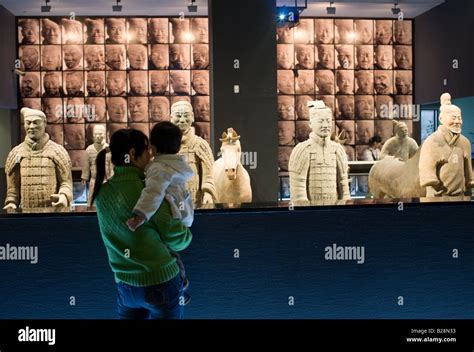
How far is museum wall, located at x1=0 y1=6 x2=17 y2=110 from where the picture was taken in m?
12.0

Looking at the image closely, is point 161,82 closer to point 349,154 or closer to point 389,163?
point 349,154

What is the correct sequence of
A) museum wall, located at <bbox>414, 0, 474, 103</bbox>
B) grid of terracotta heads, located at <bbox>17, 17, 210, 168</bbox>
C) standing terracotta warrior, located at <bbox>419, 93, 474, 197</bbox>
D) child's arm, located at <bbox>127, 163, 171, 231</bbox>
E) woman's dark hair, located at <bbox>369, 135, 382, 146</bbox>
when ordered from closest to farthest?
child's arm, located at <bbox>127, 163, 171, 231</bbox>, standing terracotta warrior, located at <bbox>419, 93, 474, 197</bbox>, museum wall, located at <bbox>414, 0, 474, 103</bbox>, woman's dark hair, located at <bbox>369, 135, 382, 146</bbox>, grid of terracotta heads, located at <bbox>17, 17, 210, 168</bbox>

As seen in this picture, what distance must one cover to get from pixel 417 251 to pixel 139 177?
1951 millimetres

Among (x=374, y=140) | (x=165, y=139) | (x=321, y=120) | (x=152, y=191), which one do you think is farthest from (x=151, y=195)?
(x=374, y=140)

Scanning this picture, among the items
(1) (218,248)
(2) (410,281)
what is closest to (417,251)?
(2) (410,281)

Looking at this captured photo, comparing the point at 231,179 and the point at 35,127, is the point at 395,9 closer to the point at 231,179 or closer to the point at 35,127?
the point at 231,179

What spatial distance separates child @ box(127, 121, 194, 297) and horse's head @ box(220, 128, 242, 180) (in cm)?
336

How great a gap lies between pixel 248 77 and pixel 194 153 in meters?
2.42

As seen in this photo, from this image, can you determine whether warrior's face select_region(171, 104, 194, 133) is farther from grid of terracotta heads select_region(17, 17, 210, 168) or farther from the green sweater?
grid of terracotta heads select_region(17, 17, 210, 168)

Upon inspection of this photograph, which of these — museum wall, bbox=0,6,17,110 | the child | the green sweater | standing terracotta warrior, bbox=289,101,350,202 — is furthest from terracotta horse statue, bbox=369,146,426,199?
museum wall, bbox=0,6,17,110

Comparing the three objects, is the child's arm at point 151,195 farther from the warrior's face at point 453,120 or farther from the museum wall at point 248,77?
the museum wall at point 248,77

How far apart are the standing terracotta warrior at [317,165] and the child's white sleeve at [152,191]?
140 inches

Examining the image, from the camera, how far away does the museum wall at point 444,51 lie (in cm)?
1141

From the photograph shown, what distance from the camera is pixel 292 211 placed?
173 inches
